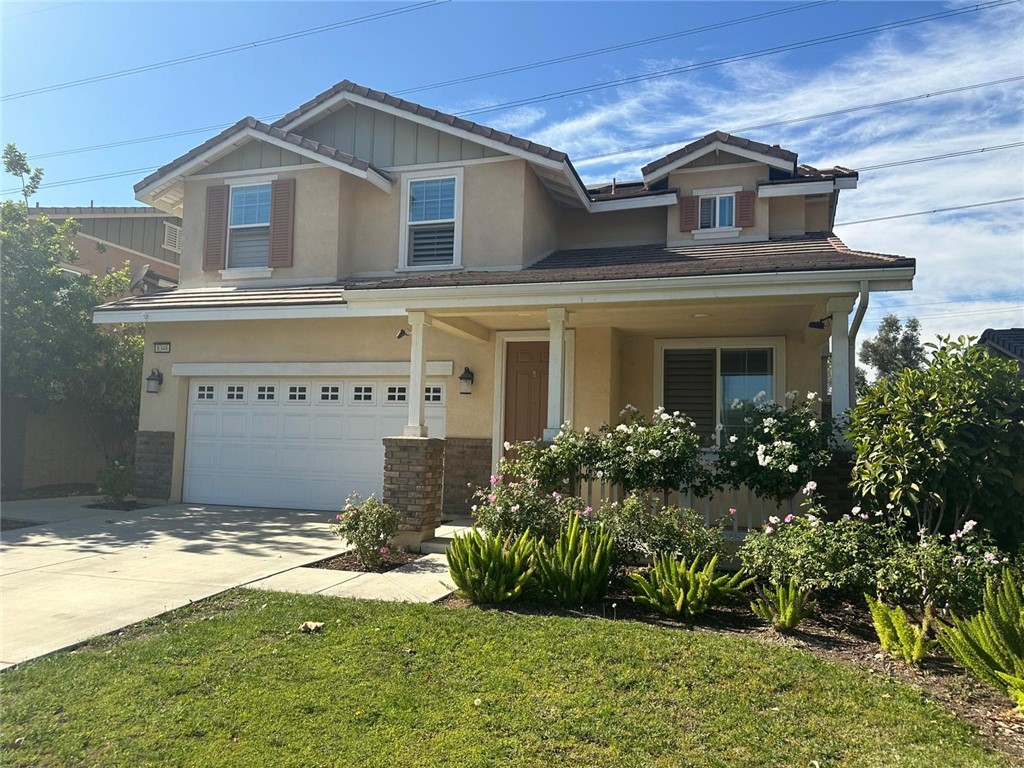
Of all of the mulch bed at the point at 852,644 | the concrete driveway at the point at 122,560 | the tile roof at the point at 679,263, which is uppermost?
the tile roof at the point at 679,263

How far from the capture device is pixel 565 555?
6.27 m

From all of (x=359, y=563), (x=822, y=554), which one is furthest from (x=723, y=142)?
(x=359, y=563)

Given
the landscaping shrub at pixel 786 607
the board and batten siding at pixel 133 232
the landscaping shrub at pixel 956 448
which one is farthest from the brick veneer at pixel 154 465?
the landscaping shrub at pixel 956 448

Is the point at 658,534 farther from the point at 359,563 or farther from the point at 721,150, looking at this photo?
the point at 721,150

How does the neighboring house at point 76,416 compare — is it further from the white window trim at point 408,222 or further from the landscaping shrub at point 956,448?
the landscaping shrub at point 956,448

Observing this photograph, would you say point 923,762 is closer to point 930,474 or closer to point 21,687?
point 930,474

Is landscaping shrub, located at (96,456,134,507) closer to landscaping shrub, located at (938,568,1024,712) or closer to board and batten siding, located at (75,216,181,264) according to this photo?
board and batten siding, located at (75,216,181,264)

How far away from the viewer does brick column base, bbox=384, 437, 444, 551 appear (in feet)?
29.0

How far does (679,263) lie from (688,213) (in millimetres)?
4119

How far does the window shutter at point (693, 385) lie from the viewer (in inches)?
453

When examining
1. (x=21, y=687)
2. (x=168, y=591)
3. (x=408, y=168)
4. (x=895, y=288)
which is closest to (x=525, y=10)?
(x=408, y=168)

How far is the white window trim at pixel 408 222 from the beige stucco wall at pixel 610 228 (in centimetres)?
227

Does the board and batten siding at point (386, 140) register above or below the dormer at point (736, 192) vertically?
above

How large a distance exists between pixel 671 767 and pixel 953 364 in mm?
4618
